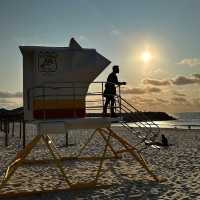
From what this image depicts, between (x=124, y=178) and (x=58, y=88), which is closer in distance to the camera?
(x=58, y=88)

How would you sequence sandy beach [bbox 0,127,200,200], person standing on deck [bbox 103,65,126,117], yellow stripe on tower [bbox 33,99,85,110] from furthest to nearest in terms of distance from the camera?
person standing on deck [bbox 103,65,126,117] < yellow stripe on tower [bbox 33,99,85,110] < sandy beach [bbox 0,127,200,200]

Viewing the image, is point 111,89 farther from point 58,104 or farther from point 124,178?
point 124,178

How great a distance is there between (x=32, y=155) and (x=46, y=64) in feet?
37.7

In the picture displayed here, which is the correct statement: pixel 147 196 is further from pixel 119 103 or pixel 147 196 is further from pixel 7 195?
pixel 7 195

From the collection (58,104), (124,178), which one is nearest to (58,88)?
(58,104)

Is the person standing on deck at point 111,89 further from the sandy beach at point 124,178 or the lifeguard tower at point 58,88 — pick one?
the sandy beach at point 124,178

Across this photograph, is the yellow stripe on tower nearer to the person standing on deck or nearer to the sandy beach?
the person standing on deck

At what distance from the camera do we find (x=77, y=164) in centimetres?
1950

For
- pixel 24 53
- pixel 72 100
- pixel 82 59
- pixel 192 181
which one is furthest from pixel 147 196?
pixel 24 53

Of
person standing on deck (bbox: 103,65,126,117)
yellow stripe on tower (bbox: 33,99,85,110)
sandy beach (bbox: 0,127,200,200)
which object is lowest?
sandy beach (bbox: 0,127,200,200)

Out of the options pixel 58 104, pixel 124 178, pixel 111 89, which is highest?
pixel 111 89

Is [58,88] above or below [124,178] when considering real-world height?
above

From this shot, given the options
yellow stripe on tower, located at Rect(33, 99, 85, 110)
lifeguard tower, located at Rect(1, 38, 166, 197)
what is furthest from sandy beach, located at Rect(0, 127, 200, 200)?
yellow stripe on tower, located at Rect(33, 99, 85, 110)

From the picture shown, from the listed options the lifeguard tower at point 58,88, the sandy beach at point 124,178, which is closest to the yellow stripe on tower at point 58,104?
the lifeguard tower at point 58,88
